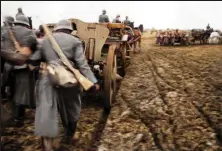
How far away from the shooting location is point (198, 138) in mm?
5172

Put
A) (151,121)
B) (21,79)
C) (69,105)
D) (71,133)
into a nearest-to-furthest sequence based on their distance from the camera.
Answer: (69,105), (71,133), (21,79), (151,121)

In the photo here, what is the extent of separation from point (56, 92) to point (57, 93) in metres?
0.04

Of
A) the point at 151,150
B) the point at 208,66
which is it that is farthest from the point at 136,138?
the point at 208,66

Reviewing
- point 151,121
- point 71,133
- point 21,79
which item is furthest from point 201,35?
point 71,133

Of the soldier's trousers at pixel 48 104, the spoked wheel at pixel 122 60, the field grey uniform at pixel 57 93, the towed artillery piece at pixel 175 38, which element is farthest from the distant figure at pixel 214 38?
the soldier's trousers at pixel 48 104

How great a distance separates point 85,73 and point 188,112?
2686 millimetres

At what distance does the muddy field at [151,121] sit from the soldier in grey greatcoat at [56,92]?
0.59 m

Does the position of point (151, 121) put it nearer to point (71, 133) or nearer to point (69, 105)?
point (71, 133)

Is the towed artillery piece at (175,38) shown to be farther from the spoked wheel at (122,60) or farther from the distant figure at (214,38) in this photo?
the spoked wheel at (122,60)

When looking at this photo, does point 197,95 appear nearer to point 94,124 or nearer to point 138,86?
point 138,86

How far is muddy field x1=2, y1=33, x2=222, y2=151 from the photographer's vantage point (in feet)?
16.5

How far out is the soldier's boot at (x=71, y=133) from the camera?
5.11 m

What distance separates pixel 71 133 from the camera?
5.20 meters

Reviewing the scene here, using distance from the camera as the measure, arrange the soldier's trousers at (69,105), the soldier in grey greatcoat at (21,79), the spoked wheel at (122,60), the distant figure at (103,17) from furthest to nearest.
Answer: the distant figure at (103,17) → the spoked wheel at (122,60) → the soldier in grey greatcoat at (21,79) → the soldier's trousers at (69,105)
